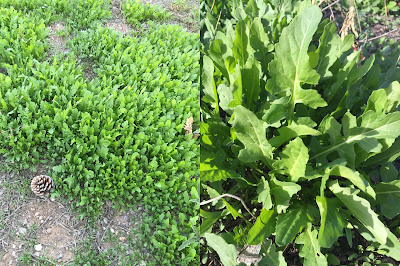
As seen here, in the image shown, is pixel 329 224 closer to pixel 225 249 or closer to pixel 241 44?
pixel 225 249

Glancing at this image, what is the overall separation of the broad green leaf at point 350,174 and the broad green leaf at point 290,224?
0.33 metres

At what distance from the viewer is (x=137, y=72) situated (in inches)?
136

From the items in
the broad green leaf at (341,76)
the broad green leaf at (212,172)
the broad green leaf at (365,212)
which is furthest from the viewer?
the broad green leaf at (341,76)

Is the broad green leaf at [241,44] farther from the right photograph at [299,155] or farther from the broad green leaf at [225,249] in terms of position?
the broad green leaf at [225,249]

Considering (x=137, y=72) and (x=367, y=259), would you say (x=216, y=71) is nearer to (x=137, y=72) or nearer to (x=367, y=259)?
(x=137, y=72)

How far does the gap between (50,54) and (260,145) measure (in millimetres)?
2681

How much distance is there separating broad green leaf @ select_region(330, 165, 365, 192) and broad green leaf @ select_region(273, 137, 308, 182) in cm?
16

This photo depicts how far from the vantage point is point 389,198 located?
6.51 feet

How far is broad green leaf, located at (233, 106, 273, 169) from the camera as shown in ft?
5.98

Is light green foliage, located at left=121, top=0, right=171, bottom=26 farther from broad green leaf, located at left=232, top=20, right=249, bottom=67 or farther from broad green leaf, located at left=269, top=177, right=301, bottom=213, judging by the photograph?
broad green leaf, located at left=269, top=177, right=301, bottom=213

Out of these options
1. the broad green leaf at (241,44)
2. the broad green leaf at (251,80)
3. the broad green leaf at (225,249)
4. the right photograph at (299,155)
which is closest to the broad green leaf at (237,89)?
the right photograph at (299,155)

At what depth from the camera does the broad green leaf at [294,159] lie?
1.74 meters

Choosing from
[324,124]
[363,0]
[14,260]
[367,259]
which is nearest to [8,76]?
[14,260]

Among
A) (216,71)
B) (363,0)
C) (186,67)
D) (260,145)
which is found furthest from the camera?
(363,0)
